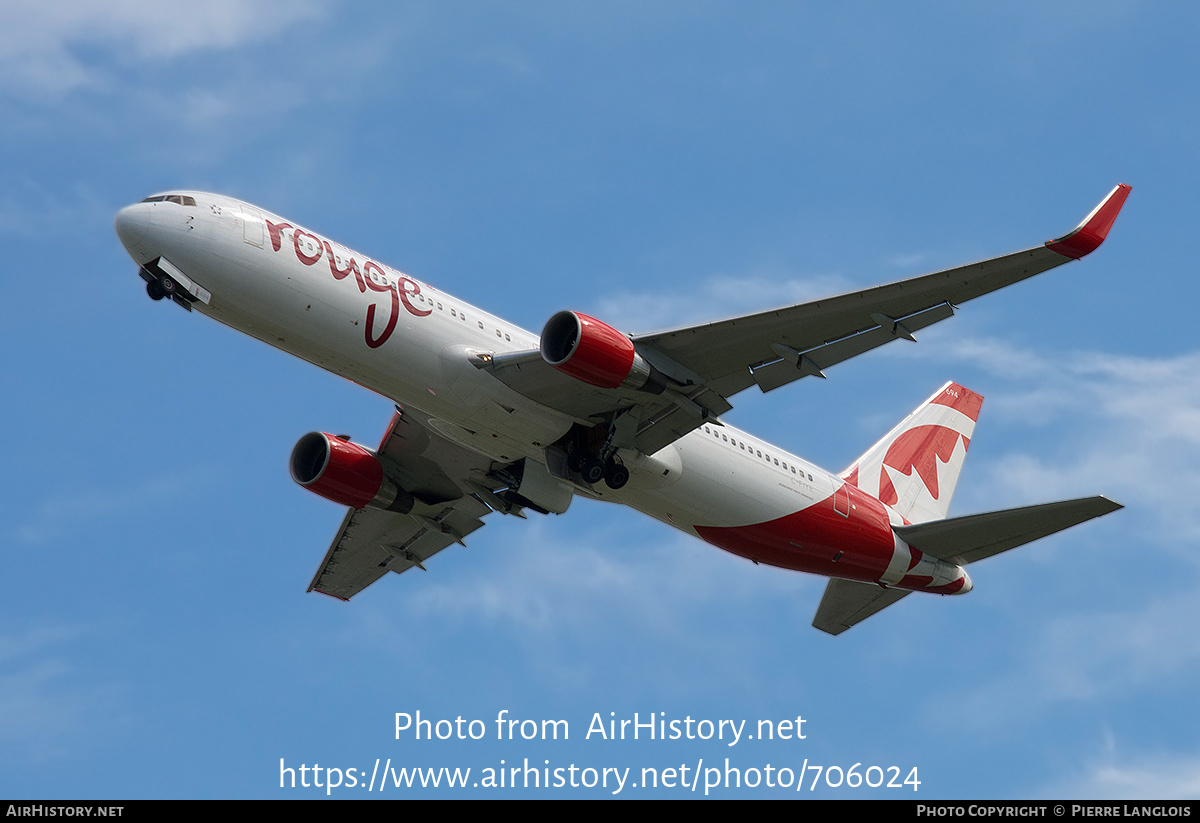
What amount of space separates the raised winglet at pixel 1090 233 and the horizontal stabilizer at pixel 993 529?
689 cm

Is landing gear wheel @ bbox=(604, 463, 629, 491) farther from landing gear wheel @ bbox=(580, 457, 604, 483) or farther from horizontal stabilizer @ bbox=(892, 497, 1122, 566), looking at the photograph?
horizontal stabilizer @ bbox=(892, 497, 1122, 566)

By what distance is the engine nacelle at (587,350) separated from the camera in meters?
27.6

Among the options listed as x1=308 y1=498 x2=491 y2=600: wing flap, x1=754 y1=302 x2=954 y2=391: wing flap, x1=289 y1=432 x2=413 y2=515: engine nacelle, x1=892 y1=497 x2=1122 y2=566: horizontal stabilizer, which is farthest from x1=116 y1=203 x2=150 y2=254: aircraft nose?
x1=892 y1=497 x2=1122 y2=566: horizontal stabilizer

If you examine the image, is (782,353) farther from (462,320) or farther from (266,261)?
(266,261)

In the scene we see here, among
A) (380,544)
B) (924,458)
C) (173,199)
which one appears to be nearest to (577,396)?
(173,199)

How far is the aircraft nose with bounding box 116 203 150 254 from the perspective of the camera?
27391 millimetres

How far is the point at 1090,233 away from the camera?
2600cm

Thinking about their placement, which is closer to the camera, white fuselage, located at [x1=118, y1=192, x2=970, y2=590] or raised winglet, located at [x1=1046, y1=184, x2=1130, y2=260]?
raised winglet, located at [x1=1046, y1=184, x2=1130, y2=260]

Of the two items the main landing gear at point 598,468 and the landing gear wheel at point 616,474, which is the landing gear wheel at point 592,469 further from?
the landing gear wheel at point 616,474

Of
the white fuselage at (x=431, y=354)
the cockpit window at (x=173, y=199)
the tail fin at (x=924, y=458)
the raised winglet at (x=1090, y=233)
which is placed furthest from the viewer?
the tail fin at (x=924, y=458)

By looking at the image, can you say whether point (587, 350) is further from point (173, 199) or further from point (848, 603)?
point (848, 603)

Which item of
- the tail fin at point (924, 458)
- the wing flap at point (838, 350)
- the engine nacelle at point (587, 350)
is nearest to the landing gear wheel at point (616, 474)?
the engine nacelle at point (587, 350)

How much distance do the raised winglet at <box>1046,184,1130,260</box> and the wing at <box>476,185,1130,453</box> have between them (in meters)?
0.05

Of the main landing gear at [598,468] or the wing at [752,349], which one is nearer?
the wing at [752,349]
